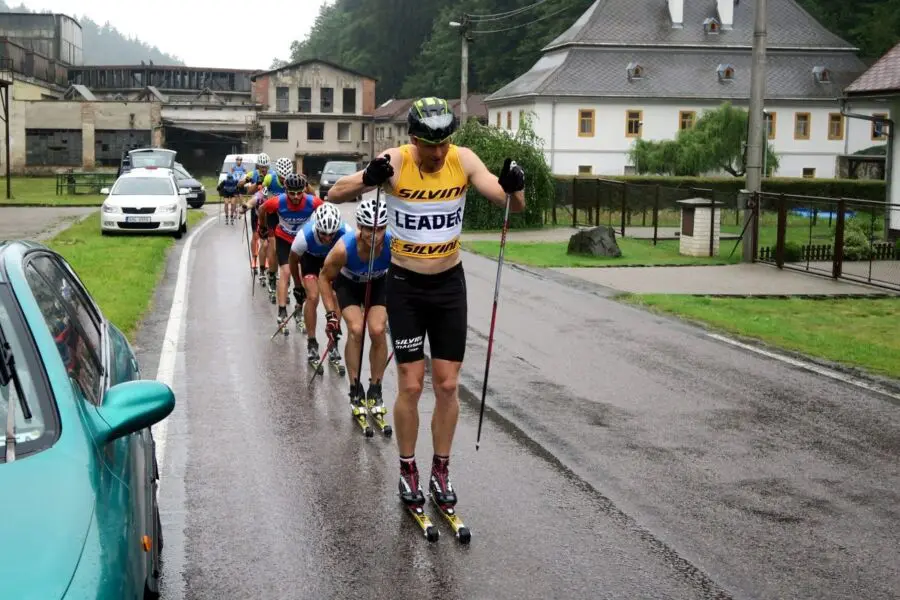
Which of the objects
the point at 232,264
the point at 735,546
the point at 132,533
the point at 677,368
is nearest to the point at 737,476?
the point at 735,546

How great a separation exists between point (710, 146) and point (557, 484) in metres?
44.6

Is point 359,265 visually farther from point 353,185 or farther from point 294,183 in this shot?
point 294,183

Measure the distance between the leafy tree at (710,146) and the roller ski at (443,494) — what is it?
144 ft

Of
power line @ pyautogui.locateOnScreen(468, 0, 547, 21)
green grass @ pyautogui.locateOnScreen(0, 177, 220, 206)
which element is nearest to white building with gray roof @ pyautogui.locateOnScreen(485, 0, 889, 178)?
power line @ pyautogui.locateOnScreen(468, 0, 547, 21)

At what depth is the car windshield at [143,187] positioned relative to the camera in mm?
28500

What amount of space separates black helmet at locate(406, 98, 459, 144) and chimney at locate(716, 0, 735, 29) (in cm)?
7166

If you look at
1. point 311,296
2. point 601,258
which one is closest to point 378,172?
point 311,296

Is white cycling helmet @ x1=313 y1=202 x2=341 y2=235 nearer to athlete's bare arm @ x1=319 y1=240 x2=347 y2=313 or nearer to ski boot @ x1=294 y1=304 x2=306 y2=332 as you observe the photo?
athlete's bare arm @ x1=319 y1=240 x2=347 y2=313

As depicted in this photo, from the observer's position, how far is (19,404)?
3.65m

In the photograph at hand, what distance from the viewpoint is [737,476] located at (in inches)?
288

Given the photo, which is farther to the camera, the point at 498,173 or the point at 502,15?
the point at 502,15

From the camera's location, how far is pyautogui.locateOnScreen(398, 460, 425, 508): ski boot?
20.7 ft

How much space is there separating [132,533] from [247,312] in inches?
457

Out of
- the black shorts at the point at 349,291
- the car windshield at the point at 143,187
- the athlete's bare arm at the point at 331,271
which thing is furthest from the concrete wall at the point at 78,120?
the black shorts at the point at 349,291
